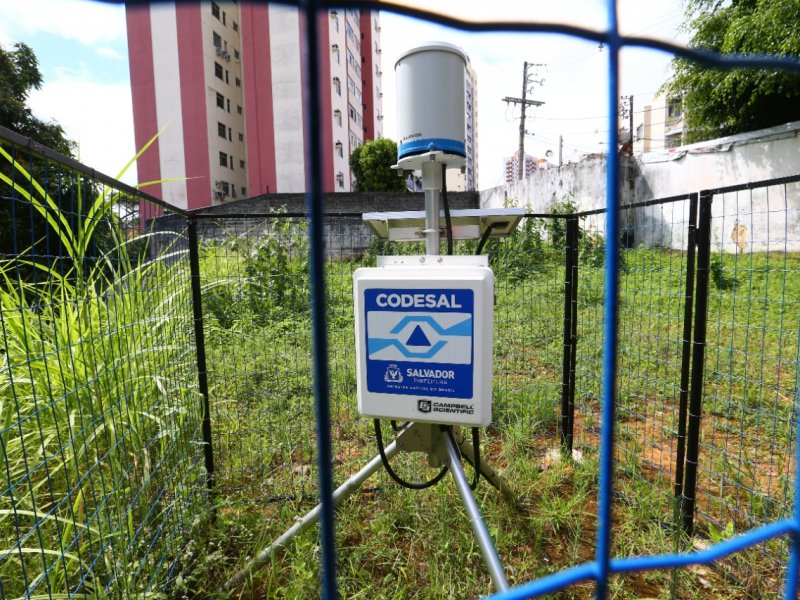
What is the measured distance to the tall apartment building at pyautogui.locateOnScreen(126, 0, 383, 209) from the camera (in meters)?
19.7

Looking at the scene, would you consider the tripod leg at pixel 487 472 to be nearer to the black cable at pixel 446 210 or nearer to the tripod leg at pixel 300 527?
the tripod leg at pixel 300 527

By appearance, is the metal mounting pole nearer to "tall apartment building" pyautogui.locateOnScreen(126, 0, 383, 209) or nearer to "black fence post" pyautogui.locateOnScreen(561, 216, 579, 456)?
"black fence post" pyautogui.locateOnScreen(561, 216, 579, 456)

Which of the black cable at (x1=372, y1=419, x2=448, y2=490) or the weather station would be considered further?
the black cable at (x1=372, y1=419, x2=448, y2=490)

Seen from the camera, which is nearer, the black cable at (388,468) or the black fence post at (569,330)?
the black cable at (388,468)

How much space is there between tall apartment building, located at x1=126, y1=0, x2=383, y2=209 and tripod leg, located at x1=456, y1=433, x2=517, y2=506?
17368 millimetres

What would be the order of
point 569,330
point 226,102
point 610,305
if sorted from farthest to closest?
point 226,102
point 569,330
point 610,305

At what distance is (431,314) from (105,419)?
1038mm

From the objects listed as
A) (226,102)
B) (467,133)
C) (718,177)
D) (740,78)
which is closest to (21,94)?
(226,102)

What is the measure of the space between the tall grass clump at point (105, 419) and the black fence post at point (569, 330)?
1.75 metres

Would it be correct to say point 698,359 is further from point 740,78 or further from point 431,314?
point 740,78

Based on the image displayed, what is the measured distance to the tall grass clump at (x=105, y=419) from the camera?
4.32 feet

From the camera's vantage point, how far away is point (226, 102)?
21.5 meters

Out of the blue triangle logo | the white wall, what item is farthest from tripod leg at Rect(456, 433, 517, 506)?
the white wall

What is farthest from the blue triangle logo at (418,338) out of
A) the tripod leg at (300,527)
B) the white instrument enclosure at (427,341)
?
the tripod leg at (300,527)
